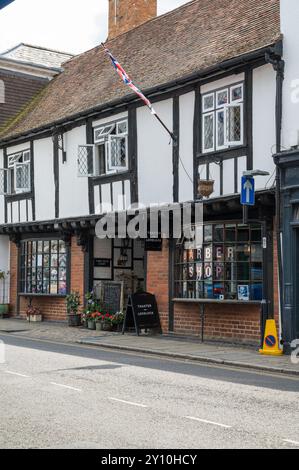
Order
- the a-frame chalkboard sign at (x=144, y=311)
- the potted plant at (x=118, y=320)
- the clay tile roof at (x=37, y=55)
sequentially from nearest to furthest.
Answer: the a-frame chalkboard sign at (x=144, y=311)
the potted plant at (x=118, y=320)
the clay tile roof at (x=37, y=55)

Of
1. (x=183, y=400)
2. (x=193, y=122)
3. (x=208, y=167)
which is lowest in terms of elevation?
(x=183, y=400)

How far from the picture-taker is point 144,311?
18.6m

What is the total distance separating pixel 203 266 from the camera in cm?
1769

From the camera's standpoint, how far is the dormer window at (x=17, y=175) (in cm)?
2397

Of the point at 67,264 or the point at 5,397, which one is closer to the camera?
the point at 5,397

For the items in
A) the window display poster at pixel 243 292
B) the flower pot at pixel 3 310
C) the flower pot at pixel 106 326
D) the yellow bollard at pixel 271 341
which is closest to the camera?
the yellow bollard at pixel 271 341

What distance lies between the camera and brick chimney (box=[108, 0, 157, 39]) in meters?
26.3

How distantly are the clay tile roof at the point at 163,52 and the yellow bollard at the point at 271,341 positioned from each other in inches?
224

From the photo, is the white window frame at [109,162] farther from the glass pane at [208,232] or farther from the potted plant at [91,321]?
the potted plant at [91,321]

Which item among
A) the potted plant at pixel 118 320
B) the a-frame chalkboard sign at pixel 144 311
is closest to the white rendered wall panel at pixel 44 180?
the potted plant at pixel 118 320

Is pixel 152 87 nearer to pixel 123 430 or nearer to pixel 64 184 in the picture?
pixel 64 184

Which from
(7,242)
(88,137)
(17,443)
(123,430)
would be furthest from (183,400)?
(7,242)

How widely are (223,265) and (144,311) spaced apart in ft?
8.61

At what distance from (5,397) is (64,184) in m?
13.1
